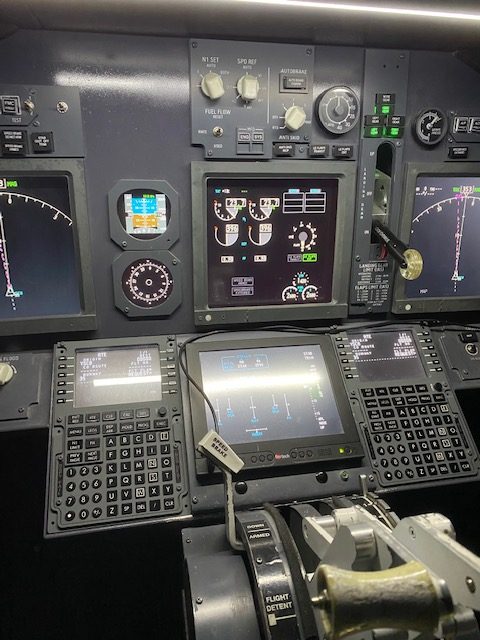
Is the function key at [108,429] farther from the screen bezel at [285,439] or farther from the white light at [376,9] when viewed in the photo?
the white light at [376,9]

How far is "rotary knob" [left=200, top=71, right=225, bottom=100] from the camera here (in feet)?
5.70

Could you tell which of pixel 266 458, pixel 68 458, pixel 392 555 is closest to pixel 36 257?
pixel 68 458

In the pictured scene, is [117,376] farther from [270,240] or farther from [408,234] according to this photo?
[408,234]

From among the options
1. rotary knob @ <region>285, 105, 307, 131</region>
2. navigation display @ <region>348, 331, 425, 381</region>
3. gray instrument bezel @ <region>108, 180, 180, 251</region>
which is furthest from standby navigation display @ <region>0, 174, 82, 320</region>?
navigation display @ <region>348, 331, 425, 381</region>

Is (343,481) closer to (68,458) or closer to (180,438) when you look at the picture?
(180,438)

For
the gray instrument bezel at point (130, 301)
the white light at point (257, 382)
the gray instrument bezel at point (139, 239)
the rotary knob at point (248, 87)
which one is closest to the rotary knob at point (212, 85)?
the rotary knob at point (248, 87)

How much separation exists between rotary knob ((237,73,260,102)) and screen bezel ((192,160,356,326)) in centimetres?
22

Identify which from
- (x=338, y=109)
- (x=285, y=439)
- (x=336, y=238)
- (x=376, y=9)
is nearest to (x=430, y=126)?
(x=338, y=109)

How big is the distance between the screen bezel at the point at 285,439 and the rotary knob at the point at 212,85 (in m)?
0.87

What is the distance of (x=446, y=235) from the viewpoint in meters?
2.10

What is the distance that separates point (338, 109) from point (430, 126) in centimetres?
38

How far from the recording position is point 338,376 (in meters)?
1.91

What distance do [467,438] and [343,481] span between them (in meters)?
0.50

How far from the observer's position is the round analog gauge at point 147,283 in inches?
75.4
